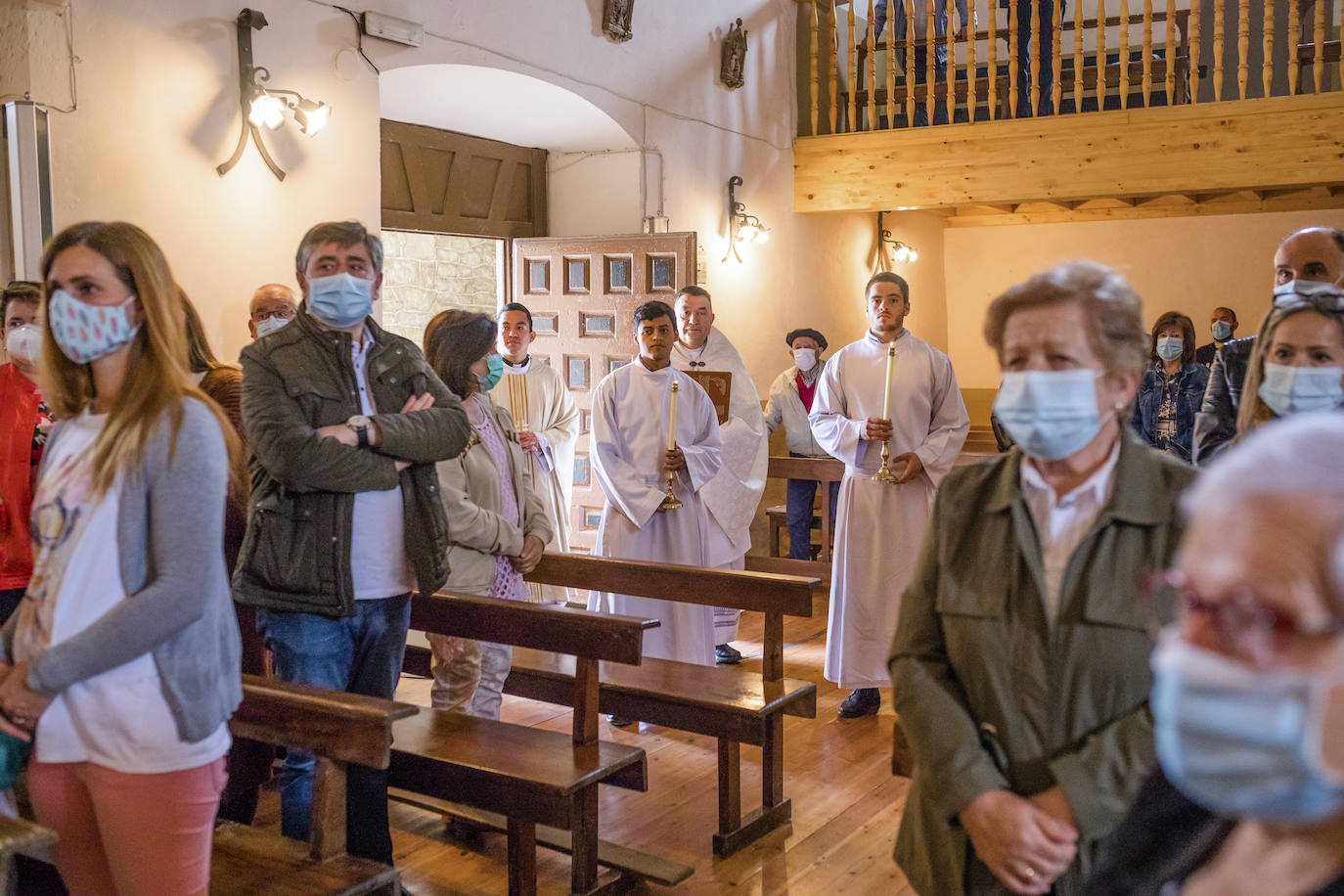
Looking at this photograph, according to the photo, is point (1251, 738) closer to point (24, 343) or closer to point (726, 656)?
point (24, 343)

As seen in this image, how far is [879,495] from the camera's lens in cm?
461

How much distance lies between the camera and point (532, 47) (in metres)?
5.84

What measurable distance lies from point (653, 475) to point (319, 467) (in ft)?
7.80

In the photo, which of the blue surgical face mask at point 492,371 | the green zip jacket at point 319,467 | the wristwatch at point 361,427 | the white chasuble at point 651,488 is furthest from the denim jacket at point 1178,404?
the wristwatch at point 361,427

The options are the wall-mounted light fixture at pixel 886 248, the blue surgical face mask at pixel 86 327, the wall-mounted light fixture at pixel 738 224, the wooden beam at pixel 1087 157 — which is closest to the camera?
the blue surgical face mask at pixel 86 327

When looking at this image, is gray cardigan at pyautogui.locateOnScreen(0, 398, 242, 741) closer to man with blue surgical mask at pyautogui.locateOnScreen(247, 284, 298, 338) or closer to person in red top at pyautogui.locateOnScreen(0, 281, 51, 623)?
person in red top at pyautogui.locateOnScreen(0, 281, 51, 623)

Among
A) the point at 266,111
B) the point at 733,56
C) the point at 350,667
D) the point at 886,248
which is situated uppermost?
the point at 733,56

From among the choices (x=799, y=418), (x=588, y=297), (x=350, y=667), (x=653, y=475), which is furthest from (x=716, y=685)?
(x=799, y=418)

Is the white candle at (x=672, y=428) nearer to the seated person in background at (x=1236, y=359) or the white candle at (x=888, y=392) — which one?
the white candle at (x=888, y=392)

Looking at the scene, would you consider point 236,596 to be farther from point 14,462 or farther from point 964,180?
point 964,180

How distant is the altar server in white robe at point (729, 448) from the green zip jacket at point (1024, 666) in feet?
10.2

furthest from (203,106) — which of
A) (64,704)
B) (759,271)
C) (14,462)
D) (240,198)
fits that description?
(759,271)

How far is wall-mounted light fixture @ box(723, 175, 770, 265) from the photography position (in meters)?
7.54

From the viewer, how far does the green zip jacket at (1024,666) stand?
1.44 m
